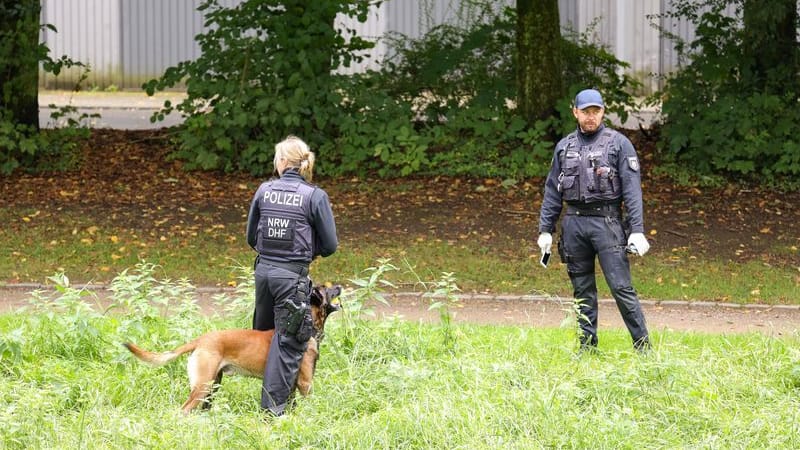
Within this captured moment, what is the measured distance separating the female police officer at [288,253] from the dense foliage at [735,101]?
28.7 feet

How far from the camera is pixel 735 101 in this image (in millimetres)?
14758

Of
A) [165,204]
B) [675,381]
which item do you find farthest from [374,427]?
[165,204]

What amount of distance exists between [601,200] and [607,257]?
1.22 ft

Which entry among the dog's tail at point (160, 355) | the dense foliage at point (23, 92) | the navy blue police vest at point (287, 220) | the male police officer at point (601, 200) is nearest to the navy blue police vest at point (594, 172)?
the male police officer at point (601, 200)

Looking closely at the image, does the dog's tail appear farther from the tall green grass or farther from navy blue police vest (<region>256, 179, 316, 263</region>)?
navy blue police vest (<region>256, 179, 316, 263</region>)

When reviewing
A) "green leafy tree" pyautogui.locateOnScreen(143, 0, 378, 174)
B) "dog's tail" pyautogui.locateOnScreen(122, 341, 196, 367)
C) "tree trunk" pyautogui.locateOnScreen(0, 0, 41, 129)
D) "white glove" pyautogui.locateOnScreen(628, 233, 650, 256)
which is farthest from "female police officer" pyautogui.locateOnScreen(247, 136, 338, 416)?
"tree trunk" pyautogui.locateOnScreen(0, 0, 41, 129)

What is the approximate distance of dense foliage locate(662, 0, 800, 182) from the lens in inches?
566

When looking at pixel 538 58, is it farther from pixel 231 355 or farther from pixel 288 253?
pixel 231 355

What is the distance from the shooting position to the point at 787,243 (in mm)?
12391

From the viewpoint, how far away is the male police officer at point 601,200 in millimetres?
7707

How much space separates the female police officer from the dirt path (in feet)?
8.39

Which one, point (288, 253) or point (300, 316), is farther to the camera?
point (288, 253)

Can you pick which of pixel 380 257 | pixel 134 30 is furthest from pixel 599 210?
pixel 134 30

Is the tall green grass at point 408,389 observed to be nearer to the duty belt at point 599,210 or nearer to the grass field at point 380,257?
the duty belt at point 599,210
